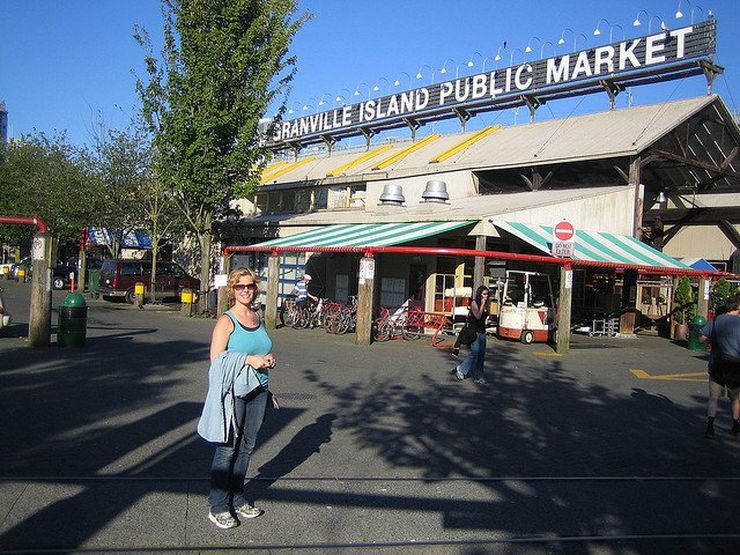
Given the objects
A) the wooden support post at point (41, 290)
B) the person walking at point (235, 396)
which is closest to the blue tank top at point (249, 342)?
the person walking at point (235, 396)

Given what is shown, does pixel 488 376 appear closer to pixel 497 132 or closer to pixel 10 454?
pixel 10 454

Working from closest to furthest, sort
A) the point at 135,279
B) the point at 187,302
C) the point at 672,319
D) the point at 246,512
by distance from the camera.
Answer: the point at 246,512 < the point at 672,319 < the point at 187,302 < the point at 135,279

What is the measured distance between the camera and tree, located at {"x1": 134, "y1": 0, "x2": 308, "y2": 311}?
23.5m

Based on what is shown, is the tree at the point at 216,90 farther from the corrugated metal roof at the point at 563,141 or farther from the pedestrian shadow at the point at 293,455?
the pedestrian shadow at the point at 293,455

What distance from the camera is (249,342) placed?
504cm

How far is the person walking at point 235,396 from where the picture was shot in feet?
16.0

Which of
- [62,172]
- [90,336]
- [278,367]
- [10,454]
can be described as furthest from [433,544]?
[62,172]

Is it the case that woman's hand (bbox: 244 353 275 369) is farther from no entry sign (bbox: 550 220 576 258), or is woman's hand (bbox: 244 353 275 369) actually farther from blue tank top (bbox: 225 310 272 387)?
no entry sign (bbox: 550 220 576 258)

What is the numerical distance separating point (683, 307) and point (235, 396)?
21071 millimetres

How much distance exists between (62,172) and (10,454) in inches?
1311

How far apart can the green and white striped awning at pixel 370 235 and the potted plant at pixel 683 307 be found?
8127mm

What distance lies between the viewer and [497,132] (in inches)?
1169

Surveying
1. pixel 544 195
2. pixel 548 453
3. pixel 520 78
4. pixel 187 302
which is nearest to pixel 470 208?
pixel 544 195

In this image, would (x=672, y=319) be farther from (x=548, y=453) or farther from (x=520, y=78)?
(x=548, y=453)
